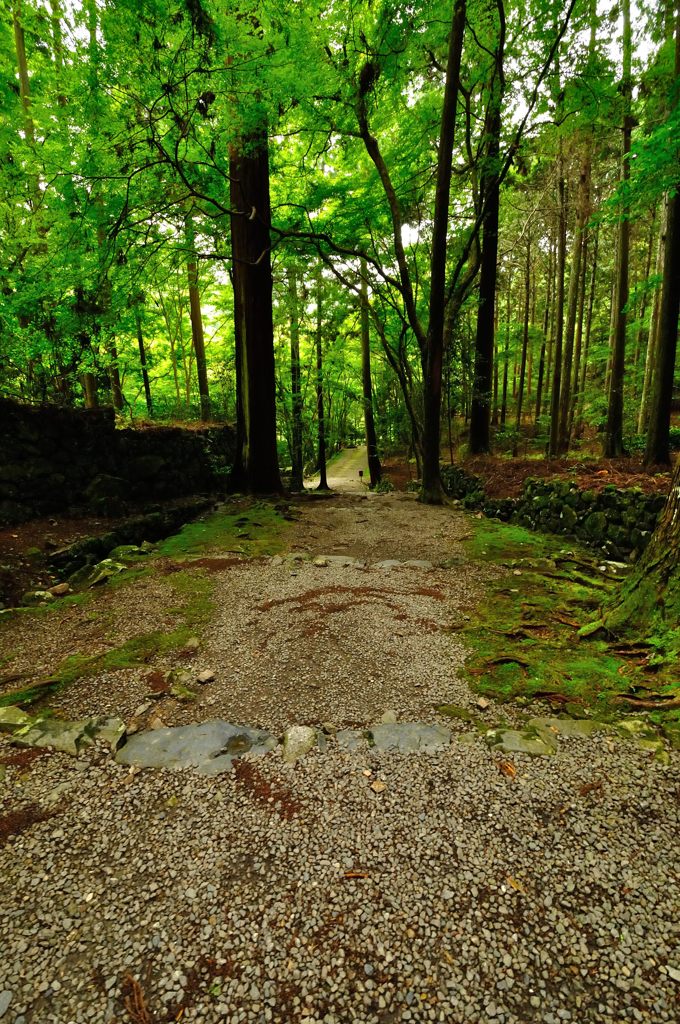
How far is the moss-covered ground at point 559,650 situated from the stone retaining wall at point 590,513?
65cm

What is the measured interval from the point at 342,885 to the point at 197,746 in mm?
1012

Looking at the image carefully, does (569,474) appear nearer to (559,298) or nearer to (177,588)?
(559,298)

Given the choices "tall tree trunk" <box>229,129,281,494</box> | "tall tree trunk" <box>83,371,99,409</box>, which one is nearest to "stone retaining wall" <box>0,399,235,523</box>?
"tall tree trunk" <box>229,129,281,494</box>

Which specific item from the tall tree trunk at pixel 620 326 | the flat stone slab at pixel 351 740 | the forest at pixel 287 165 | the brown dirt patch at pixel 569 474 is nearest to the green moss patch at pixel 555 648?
the flat stone slab at pixel 351 740

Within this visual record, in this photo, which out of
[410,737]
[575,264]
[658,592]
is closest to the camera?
[410,737]

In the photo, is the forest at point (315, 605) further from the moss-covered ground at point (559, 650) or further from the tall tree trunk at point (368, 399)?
the tall tree trunk at point (368, 399)

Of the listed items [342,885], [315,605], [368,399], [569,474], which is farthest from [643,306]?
[342,885]

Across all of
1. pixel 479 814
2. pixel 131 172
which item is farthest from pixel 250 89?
pixel 479 814

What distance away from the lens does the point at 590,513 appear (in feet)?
18.7

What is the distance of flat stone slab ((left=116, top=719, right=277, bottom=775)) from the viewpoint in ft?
6.68

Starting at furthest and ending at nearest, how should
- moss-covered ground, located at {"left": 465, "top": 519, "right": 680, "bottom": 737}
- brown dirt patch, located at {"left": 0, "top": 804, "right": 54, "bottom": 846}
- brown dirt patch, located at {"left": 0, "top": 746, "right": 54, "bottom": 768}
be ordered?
moss-covered ground, located at {"left": 465, "top": 519, "right": 680, "bottom": 737}
brown dirt patch, located at {"left": 0, "top": 746, "right": 54, "bottom": 768}
brown dirt patch, located at {"left": 0, "top": 804, "right": 54, "bottom": 846}

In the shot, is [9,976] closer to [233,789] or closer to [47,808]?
[47,808]

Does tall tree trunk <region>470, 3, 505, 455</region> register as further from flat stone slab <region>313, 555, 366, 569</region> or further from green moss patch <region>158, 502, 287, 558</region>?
flat stone slab <region>313, 555, 366, 569</region>

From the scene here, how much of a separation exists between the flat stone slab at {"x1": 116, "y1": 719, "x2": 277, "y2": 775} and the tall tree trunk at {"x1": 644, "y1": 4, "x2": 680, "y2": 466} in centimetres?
747
